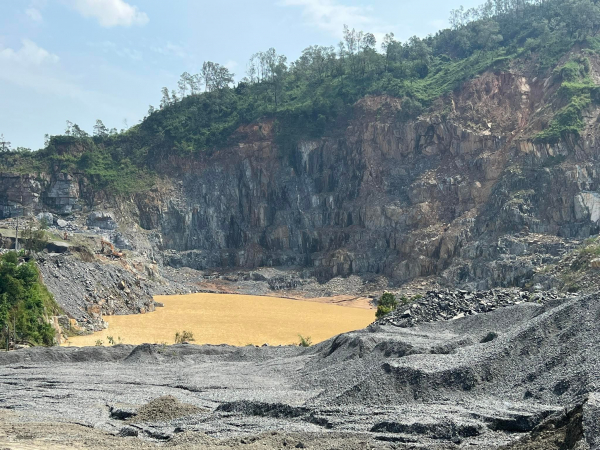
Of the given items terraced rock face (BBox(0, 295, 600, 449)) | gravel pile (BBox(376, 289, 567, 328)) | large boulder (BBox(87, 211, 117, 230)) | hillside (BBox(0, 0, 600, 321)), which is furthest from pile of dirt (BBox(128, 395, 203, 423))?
large boulder (BBox(87, 211, 117, 230))

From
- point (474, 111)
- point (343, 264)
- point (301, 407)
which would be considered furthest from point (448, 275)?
point (301, 407)

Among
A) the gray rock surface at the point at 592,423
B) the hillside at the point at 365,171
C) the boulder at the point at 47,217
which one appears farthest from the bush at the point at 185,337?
the boulder at the point at 47,217

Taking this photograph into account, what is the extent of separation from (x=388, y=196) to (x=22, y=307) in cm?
4852

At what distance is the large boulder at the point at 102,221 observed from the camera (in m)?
78.7

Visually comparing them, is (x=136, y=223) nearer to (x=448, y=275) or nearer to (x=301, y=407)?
(x=448, y=275)

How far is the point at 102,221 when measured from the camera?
7906cm

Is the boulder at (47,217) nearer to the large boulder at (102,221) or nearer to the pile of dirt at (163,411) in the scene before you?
the large boulder at (102,221)

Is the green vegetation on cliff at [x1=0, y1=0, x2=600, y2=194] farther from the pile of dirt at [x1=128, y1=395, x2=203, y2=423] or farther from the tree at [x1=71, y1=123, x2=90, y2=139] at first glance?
the pile of dirt at [x1=128, y1=395, x2=203, y2=423]

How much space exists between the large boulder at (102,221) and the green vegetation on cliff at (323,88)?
5008 millimetres

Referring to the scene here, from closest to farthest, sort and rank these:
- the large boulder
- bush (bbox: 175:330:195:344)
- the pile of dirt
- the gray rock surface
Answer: the gray rock surface < the pile of dirt < bush (bbox: 175:330:195:344) < the large boulder

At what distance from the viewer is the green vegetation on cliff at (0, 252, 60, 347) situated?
34.9 meters

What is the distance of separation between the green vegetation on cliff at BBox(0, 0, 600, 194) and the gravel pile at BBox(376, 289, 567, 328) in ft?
138

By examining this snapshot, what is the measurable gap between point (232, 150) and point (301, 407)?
7297cm

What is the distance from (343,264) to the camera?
73.8 meters
